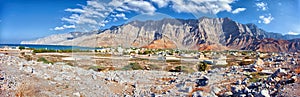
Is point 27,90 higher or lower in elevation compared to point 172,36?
lower

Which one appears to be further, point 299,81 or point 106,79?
point 106,79

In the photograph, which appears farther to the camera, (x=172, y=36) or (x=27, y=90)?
(x=172, y=36)

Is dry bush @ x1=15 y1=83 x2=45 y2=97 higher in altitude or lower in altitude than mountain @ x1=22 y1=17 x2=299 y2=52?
lower

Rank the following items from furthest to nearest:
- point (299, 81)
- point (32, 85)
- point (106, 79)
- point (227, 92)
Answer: point (106, 79), point (32, 85), point (227, 92), point (299, 81)

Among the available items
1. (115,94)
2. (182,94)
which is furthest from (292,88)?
(115,94)

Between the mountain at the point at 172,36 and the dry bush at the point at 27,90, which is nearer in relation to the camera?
the dry bush at the point at 27,90

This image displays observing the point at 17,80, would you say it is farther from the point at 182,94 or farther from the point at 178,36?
the point at 178,36

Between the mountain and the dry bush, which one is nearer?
the dry bush

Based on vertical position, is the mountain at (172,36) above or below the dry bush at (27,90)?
above
